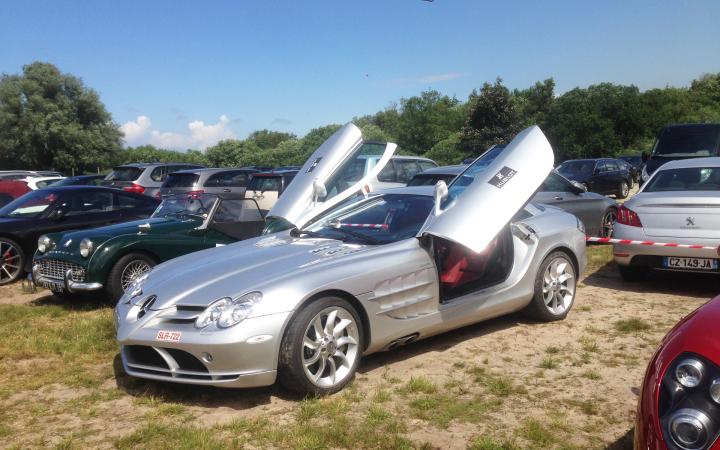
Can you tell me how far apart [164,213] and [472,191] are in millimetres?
5200

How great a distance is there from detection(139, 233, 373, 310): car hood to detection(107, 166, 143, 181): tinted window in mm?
14244

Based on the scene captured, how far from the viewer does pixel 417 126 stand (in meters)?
65.3

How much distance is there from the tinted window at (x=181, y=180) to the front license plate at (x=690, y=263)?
1170 centimetres

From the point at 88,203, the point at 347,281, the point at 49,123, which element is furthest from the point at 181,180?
the point at 49,123

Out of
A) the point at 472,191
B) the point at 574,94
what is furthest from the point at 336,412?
the point at 574,94

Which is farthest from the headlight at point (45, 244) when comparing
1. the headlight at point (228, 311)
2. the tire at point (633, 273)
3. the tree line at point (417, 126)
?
the tree line at point (417, 126)

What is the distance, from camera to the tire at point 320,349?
13.5ft

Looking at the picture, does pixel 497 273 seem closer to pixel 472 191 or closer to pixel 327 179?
pixel 472 191

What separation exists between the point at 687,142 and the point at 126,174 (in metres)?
15.2

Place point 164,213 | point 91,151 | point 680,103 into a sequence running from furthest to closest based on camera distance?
1. point 680,103
2. point 91,151
3. point 164,213

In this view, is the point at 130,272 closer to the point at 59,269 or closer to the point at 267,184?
the point at 59,269

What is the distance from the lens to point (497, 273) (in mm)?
5699

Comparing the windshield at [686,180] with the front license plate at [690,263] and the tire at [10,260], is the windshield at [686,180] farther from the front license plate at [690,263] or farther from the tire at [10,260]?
the tire at [10,260]

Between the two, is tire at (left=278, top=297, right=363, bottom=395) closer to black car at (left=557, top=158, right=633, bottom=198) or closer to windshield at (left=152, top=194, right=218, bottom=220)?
windshield at (left=152, top=194, right=218, bottom=220)
